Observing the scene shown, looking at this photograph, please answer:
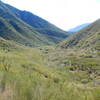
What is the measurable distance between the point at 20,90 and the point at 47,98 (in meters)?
0.74

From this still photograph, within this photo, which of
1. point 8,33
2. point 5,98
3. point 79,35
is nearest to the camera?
point 5,98

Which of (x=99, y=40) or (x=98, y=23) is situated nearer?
(x=99, y=40)

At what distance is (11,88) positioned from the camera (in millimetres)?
6613

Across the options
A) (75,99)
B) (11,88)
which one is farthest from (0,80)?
(75,99)

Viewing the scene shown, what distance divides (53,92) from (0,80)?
4.92ft

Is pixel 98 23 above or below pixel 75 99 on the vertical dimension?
above

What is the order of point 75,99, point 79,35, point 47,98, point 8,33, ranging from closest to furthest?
point 47,98, point 75,99, point 79,35, point 8,33

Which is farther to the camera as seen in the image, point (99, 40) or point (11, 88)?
point (99, 40)

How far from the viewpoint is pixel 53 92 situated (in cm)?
688

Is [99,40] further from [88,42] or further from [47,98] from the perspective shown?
[47,98]

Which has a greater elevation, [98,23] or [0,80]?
[98,23]

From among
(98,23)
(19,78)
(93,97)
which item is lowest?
(93,97)

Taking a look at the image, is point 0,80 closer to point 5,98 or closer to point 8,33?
point 5,98

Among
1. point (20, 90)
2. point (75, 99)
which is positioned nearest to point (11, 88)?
point (20, 90)
